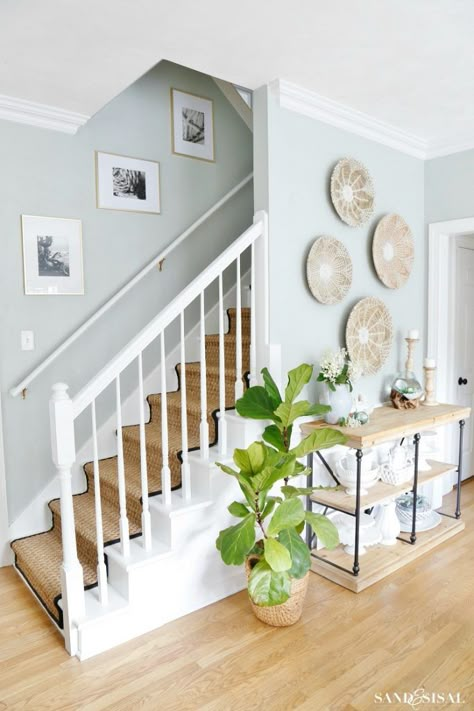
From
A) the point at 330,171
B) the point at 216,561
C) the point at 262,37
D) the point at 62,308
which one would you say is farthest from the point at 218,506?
the point at 262,37

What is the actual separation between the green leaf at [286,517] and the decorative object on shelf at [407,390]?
134 centimetres

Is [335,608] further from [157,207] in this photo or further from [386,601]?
[157,207]

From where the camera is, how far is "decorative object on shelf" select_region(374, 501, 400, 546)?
2988mm

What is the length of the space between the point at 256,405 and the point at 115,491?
3.17ft

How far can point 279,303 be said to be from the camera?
8.84 ft

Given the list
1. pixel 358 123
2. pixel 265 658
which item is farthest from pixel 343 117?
pixel 265 658

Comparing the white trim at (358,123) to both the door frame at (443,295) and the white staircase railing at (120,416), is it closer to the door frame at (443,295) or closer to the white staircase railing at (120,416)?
the door frame at (443,295)

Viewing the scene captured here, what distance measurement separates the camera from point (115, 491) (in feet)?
9.02

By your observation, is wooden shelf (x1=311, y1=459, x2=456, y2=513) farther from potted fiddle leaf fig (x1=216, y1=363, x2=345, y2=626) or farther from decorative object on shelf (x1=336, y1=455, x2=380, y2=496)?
potted fiddle leaf fig (x1=216, y1=363, x2=345, y2=626)

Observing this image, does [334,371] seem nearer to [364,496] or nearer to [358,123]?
[364,496]

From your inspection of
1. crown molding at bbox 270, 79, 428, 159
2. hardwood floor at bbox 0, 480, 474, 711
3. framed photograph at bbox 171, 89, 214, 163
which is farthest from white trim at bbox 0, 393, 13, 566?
crown molding at bbox 270, 79, 428, 159

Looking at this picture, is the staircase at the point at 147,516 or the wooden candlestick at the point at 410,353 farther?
the wooden candlestick at the point at 410,353

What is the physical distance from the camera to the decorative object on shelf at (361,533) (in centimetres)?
289

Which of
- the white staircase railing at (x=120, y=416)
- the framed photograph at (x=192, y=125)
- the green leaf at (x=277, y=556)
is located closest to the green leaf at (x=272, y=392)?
the white staircase railing at (x=120, y=416)
